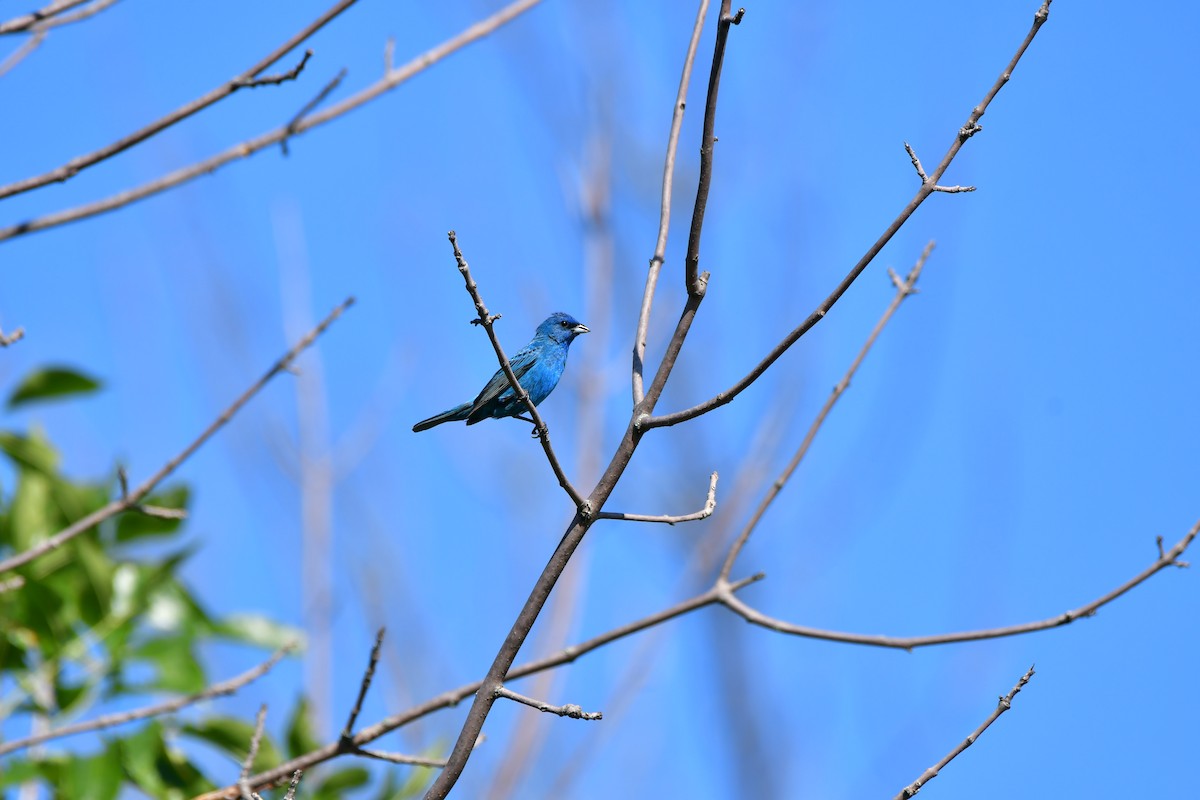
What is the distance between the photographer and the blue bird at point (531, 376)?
592 centimetres

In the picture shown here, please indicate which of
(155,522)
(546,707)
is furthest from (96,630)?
(546,707)

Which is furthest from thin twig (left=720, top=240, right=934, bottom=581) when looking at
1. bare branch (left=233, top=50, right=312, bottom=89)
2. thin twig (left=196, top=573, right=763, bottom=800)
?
bare branch (left=233, top=50, right=312, bottom=89)

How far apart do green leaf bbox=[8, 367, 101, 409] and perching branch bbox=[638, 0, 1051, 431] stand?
8.89 feet

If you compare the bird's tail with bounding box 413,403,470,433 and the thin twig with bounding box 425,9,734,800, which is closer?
the thin twig with bounding box 425,9,734,800

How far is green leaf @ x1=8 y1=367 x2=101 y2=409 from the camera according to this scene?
4.46m

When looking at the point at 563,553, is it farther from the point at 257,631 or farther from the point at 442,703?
the point at 257,631

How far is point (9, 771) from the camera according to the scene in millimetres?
3713

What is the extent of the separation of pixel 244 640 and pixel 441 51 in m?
2.43

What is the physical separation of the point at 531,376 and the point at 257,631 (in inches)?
90.9

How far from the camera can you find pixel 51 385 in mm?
4508

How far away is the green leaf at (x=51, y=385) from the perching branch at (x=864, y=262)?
8.89 ft

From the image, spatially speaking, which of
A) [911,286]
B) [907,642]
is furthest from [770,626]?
[911,286]

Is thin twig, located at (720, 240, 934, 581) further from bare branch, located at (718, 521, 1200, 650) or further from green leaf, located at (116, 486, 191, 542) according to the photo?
green leaf, located at (116, 486, 191, 542)

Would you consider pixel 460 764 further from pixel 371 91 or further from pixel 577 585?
pixel 577 585
